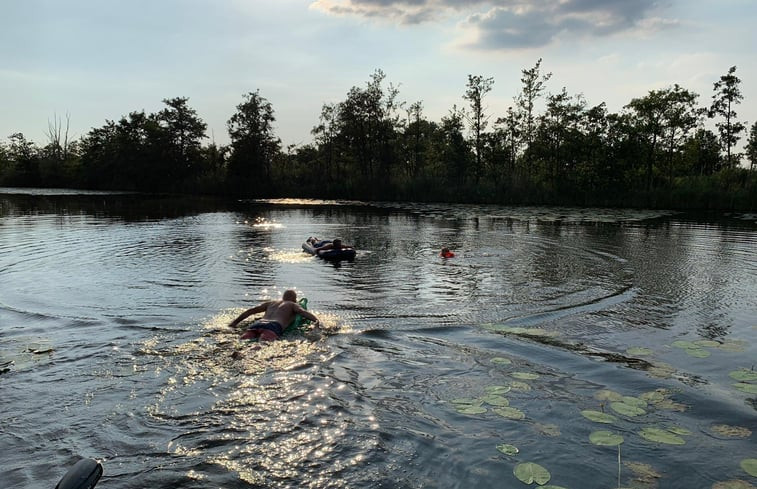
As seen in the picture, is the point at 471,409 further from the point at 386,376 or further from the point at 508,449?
the point at 386,376

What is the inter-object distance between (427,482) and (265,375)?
288 cm

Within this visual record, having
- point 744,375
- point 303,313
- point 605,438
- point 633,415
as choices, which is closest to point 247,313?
point 303,313

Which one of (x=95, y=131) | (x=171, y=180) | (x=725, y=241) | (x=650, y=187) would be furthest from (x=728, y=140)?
(x=95, y=131)

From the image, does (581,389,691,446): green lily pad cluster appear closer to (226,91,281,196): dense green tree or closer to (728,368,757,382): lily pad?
(728,368,757,382): lily pad

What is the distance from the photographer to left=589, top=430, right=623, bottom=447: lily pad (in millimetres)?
4988

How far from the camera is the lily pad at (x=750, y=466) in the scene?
14.7ft

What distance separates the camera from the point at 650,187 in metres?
42.0

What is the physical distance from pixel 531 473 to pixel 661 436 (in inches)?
64.5

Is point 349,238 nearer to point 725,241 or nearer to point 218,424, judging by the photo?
point 725,241

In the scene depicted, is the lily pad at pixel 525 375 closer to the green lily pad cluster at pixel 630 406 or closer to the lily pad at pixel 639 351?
the green lily pad cluster at pixel 630 406

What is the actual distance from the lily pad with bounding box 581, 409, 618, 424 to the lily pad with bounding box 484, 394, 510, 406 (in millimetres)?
840

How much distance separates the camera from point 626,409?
572 cm

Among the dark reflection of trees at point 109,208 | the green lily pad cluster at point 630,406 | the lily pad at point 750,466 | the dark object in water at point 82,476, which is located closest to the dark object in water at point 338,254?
the green lily pad cluster at point 630,406

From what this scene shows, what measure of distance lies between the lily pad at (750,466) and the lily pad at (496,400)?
87.4 inches
